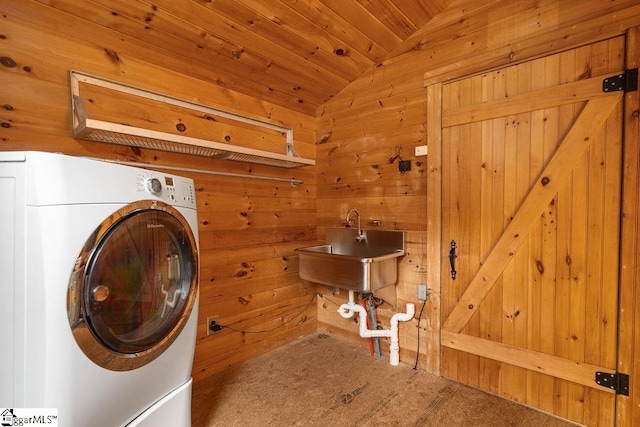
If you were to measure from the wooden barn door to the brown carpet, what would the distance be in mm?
194

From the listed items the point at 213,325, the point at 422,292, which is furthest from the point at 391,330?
the point at 213,325

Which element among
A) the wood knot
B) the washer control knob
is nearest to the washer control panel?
the washer control knob

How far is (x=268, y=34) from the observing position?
1964mm

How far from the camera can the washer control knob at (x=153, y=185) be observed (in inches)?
46.0

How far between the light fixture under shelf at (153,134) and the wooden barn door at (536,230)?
1264mm

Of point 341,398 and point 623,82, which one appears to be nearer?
point 623,82

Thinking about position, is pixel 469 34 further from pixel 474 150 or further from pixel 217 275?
pixel 217 275

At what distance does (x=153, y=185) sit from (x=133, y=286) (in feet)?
1.24

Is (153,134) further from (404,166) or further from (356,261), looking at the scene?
(404,166)

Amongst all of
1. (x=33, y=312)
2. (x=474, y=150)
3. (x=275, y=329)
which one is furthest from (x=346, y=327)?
(x=33, y=312)

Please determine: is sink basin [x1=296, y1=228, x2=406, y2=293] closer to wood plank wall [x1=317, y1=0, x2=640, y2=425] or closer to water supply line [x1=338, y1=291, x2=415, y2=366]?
wood plank wall [x1=317, y1=0, x2=640, y2=425]

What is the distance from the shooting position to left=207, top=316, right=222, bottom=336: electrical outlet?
2148mm

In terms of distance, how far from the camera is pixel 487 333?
6.45 ft

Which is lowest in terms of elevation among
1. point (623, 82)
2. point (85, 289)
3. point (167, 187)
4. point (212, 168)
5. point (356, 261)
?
point (356, 261)
